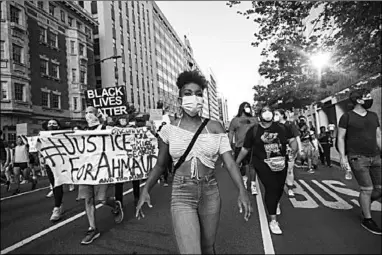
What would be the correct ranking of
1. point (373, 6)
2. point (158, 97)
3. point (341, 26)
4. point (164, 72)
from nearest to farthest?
point (373, 6) → point (341, 26) → point (158, 97) → point (164, 72)

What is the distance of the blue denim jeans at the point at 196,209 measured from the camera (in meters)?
2.54

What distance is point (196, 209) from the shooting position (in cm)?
262

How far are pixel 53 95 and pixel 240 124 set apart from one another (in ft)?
96.6

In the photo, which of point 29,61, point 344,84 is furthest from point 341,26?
point 29,61

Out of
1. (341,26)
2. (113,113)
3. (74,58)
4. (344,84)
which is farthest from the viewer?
(74,58)

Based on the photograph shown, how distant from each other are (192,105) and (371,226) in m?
3.19

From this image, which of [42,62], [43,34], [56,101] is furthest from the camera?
[56,101]

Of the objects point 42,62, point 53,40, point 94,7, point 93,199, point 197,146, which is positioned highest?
point 94,7

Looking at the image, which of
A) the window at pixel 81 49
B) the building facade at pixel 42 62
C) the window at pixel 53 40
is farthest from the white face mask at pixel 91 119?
the window at pixel 81 49

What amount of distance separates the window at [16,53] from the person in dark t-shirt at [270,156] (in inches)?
1056

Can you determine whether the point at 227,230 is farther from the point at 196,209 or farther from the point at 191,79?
the point at 191,79

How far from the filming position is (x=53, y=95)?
1286 inches

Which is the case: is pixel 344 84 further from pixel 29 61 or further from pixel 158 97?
pixel 158 97

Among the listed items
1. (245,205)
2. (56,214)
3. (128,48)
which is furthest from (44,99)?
(245,205)
